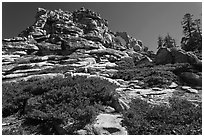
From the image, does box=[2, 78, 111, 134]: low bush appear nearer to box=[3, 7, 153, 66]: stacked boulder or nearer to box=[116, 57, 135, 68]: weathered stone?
box=[116, 57, 135, 68]: weathered stone

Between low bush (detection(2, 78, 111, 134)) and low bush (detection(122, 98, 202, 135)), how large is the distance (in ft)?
5.80

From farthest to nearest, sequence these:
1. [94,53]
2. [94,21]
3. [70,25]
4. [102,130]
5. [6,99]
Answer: [94,21] < [70,25] < [94,53] < [6,99] < [102,130]

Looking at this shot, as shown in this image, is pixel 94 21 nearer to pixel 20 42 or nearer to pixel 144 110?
pixel 20 42

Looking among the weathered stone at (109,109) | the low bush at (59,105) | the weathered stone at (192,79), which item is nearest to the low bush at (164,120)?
the weathered stone at (109,109)

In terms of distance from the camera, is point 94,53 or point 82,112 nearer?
point 82,112

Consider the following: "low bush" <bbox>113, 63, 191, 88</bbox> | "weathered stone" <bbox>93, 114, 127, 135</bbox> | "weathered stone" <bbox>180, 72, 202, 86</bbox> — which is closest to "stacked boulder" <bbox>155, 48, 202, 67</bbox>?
"low bush" <bbox>113, 63, 191, 88</bbox>

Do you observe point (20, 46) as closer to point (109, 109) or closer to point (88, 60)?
point (88, 60)

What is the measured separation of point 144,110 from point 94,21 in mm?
74894

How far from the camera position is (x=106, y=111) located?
9258 millimetres

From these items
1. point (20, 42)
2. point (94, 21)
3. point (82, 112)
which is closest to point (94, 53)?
point (20, 42)

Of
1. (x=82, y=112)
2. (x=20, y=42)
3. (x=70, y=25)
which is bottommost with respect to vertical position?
(x=82, y=112)

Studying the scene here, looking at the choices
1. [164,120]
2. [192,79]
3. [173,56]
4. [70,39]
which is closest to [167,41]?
[70,39]

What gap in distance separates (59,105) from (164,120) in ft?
16.9

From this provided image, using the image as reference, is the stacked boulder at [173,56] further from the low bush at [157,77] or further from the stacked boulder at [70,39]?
the stacked boulder at [70,39]
